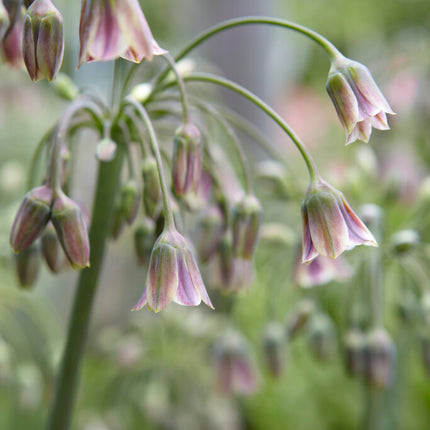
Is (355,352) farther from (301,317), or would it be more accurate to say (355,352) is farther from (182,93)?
(182,93)

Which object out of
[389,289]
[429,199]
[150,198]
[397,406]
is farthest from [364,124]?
[389,289]

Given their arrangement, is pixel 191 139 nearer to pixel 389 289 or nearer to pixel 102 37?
pixel 102 37

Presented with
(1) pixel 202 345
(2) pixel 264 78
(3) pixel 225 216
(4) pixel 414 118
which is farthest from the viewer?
(2) pixel 264 78

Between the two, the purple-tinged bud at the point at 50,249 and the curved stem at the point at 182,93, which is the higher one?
the curved stem at the point at 182,93

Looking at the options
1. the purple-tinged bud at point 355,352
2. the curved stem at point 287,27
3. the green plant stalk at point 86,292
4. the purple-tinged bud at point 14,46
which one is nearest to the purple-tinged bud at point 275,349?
the purple-tinged bud at point 355,352

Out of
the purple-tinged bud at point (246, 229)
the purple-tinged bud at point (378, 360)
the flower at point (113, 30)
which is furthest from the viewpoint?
the purple-tinged bud at point (378, 360)

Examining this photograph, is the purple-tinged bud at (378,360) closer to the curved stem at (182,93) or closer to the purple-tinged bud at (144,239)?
the purple-tinged bud at (144,239)

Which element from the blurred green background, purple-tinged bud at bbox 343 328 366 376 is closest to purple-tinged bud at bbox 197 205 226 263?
the blurred green background

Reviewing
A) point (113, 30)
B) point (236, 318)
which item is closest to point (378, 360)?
point (113, 30)
